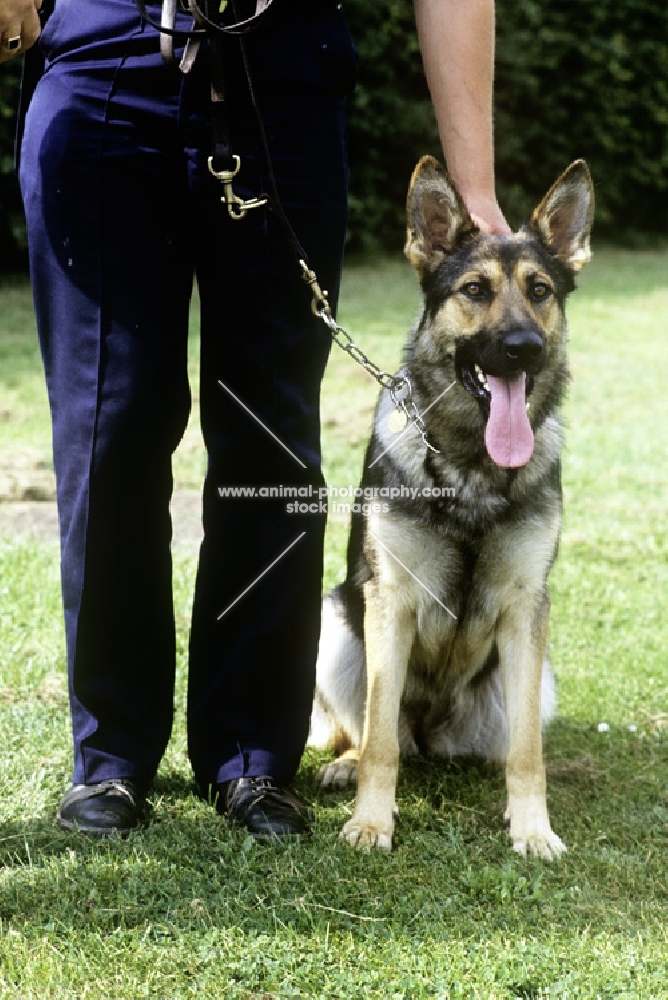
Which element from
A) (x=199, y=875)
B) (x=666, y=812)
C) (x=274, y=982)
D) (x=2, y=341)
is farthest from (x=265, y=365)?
(x=2, y=341)

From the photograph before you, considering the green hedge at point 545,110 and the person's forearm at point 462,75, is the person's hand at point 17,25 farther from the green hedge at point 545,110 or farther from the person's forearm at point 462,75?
the green hedge at point 545,110

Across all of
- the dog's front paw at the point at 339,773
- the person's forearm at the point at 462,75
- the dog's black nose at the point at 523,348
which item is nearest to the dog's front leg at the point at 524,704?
the dog's front paw at the point at 339,773

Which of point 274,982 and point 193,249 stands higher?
point 193,249

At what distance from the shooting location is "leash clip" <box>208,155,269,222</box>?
2430 millimetres

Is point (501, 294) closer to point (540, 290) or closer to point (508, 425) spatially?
point (540, 290)

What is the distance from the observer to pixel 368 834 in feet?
8.94

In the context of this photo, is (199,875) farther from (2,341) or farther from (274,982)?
(2,341)

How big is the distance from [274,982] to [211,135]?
175 centimetres

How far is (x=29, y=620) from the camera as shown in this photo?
13.2ft

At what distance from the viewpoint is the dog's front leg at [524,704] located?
110 inches

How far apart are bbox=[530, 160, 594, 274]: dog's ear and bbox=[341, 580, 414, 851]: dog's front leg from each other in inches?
40.1

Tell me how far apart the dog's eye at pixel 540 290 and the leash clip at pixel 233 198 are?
30.1 inches

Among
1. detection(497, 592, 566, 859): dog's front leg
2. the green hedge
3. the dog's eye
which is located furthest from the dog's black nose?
the green hedge

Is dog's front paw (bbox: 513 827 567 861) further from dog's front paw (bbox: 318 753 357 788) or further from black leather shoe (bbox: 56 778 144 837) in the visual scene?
black leather shoe (bbox: 56 778 144 837)
